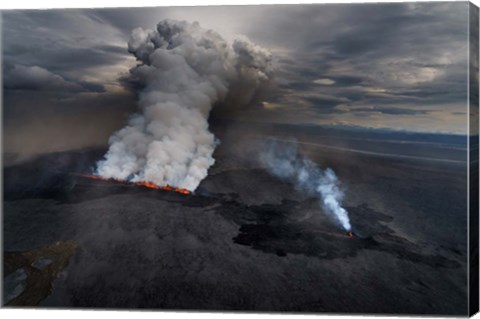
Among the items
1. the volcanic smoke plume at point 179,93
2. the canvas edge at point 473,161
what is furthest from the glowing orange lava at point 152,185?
the canvas edge at point 473,161

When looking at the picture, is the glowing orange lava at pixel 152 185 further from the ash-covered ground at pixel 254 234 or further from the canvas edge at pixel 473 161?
the canvas edge at pixel 473 161

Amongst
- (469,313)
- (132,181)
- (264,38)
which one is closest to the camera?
(469,313)

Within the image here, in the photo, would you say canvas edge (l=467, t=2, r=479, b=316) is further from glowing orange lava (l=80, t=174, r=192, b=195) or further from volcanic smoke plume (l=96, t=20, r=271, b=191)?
glowing orange lava (l=80, t=174, r=192, b=195)

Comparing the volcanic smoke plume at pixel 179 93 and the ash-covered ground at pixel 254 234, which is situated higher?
the volcanic smoke plume at pixel 179 93

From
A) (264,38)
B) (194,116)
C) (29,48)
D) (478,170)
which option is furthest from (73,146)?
(478,170)

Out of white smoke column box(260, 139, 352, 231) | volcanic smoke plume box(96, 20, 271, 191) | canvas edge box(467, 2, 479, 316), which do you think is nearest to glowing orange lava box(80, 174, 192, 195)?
volcanic smoke plume box(96, 20, 271, 191)

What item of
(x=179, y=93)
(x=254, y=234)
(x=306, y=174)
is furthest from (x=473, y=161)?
(x=179, y=93)

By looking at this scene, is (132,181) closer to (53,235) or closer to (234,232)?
(53,235)
